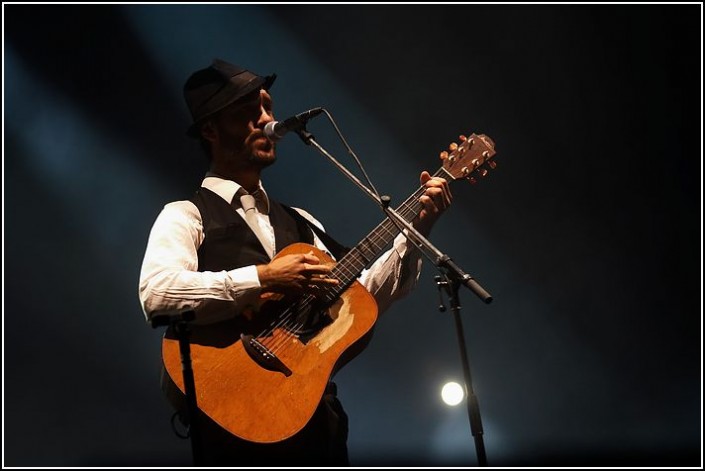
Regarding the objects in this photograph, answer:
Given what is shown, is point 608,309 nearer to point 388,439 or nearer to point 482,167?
point 388,439

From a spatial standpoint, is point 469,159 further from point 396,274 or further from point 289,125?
point 289,125

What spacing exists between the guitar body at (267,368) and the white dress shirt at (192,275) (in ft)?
0.33

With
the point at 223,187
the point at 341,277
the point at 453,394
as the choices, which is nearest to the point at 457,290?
the point at 341,277

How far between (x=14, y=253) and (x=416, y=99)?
2.85 m

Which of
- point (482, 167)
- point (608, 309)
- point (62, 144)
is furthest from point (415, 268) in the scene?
point (62, 144)

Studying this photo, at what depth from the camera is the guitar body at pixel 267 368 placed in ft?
7.20

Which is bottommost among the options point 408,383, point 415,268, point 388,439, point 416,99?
point 388,439

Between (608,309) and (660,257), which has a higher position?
(660,257)

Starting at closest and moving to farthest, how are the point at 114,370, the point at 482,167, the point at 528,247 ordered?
the point at 482,167 → the point at 114,370 → the point at 528,247

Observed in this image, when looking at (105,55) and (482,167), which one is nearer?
(482,167)

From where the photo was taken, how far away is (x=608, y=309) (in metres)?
4.86

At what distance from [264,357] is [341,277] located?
39 centimetres

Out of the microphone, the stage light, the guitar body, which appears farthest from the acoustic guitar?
the stage light

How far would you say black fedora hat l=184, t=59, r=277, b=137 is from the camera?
2.72 metres
